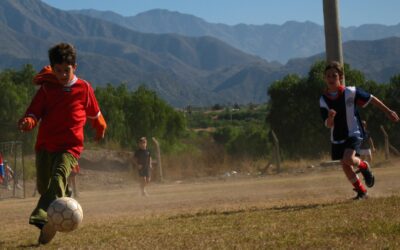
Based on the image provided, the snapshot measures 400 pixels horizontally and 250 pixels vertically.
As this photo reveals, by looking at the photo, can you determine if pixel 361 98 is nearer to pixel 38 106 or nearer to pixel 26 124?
pixel 38 106

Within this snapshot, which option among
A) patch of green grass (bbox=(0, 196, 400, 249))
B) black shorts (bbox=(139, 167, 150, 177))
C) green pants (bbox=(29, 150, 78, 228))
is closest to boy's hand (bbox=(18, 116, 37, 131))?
green pants (bbox=(29, 150, 78, 228))

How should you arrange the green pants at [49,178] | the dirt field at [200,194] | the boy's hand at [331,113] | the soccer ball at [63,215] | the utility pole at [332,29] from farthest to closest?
the utility pole at [332,29] < the dirt field at [200,194] < the boy's hand at [331,113] < the green pants at [49,178] < the soccer ball at [63,215]

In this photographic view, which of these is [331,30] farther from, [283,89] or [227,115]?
[227,115]

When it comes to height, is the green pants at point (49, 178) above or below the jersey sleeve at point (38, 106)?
below

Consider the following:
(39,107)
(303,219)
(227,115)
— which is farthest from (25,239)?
(227,115)

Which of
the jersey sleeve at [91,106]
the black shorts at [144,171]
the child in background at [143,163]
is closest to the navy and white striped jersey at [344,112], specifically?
the jersey sleeve at [91,106]

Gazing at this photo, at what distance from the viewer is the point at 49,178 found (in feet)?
24.7

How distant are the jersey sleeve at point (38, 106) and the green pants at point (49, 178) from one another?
37cm

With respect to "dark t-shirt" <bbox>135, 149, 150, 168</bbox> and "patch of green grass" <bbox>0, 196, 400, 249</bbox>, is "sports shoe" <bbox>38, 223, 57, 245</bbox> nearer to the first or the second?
"patch of green grass" <bbox>0, 196, 400, 249</bbox>

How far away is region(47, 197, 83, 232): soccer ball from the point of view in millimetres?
6926

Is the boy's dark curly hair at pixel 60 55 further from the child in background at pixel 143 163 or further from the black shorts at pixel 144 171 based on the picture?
the black shorts at pixel 144 171

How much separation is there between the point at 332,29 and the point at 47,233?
760cm

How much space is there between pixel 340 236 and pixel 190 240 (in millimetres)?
1329

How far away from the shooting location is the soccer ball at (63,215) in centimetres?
693
